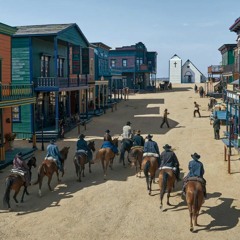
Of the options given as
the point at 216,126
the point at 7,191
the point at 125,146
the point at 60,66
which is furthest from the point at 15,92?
the point at 216,126

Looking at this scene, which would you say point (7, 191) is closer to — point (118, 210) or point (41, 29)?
point (118, 210)

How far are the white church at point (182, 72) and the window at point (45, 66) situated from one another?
6459 cm

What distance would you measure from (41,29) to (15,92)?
935cm

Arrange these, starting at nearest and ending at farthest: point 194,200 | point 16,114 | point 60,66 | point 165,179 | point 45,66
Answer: point 194,200 → point 165,179 → point 16,114 → point 45,66 → point 60,66

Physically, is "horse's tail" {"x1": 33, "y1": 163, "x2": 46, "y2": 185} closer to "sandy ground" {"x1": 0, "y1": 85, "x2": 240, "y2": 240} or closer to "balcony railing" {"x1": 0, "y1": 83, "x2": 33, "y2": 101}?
"sandy ground" {"x1": 0, "y1": 85, "x2": 240, "y2": 240}

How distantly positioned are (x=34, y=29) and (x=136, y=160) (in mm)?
16507

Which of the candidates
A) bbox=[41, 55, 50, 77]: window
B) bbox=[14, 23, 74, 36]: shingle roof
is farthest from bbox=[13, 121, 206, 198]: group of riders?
bbox=[41, 55, 50, 77]: window

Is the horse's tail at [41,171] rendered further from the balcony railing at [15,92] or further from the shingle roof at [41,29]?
the shingle roof at [41,29]

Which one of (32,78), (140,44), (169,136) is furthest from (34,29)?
(140,44)

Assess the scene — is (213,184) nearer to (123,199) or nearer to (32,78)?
(123,199)

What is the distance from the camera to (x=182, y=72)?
303 ft

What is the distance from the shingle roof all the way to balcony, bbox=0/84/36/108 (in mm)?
5628

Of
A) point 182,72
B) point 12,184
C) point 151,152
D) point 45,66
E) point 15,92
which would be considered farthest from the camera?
point 182,72

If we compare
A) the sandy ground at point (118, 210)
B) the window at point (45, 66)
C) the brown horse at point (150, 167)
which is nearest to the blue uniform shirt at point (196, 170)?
the sandy ground at point (118, 210)
